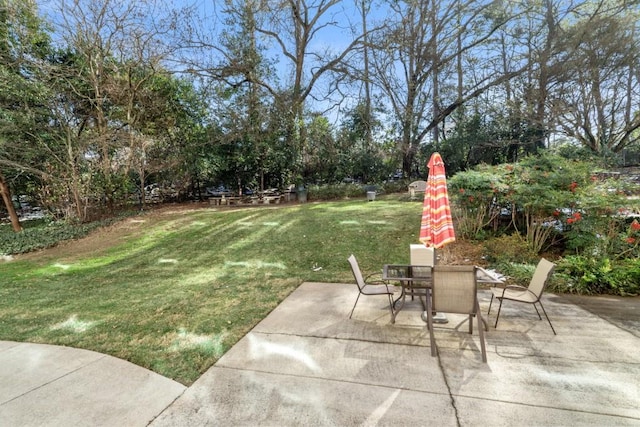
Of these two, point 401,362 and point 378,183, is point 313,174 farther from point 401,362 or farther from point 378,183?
point 401,362

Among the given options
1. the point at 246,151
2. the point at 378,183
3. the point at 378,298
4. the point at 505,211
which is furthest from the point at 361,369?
the point at 378,183

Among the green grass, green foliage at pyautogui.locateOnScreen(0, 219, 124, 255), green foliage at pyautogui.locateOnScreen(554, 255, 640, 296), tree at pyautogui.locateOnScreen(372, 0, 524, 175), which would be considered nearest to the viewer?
the green grass

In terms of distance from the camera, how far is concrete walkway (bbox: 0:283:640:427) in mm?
2207

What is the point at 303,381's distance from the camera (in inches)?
102

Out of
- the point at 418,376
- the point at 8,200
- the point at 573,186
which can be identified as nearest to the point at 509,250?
the point at 573,186

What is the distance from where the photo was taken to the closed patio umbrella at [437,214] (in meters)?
3.51

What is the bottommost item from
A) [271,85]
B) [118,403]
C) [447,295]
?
[118,403]

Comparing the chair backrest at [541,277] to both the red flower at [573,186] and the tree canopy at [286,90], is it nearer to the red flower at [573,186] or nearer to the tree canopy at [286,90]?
the red flower at [573,186]

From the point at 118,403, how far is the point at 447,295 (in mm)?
2957

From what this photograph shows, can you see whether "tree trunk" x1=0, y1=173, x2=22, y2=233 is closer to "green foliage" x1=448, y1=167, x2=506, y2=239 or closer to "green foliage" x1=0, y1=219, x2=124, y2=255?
"green foliage" x1=0, y1=219, x2=124, y2=255

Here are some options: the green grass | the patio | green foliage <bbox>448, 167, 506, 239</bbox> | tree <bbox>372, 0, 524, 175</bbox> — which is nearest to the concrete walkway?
the patio

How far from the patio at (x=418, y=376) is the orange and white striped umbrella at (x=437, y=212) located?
3.28ft

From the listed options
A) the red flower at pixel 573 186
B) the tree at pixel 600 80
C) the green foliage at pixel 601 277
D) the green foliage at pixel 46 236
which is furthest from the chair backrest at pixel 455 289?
the tree at pixel 600 80

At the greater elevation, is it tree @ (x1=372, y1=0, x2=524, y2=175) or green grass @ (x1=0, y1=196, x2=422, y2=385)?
tree @ (x1=372, y1=0, x2=524, y2=175)
